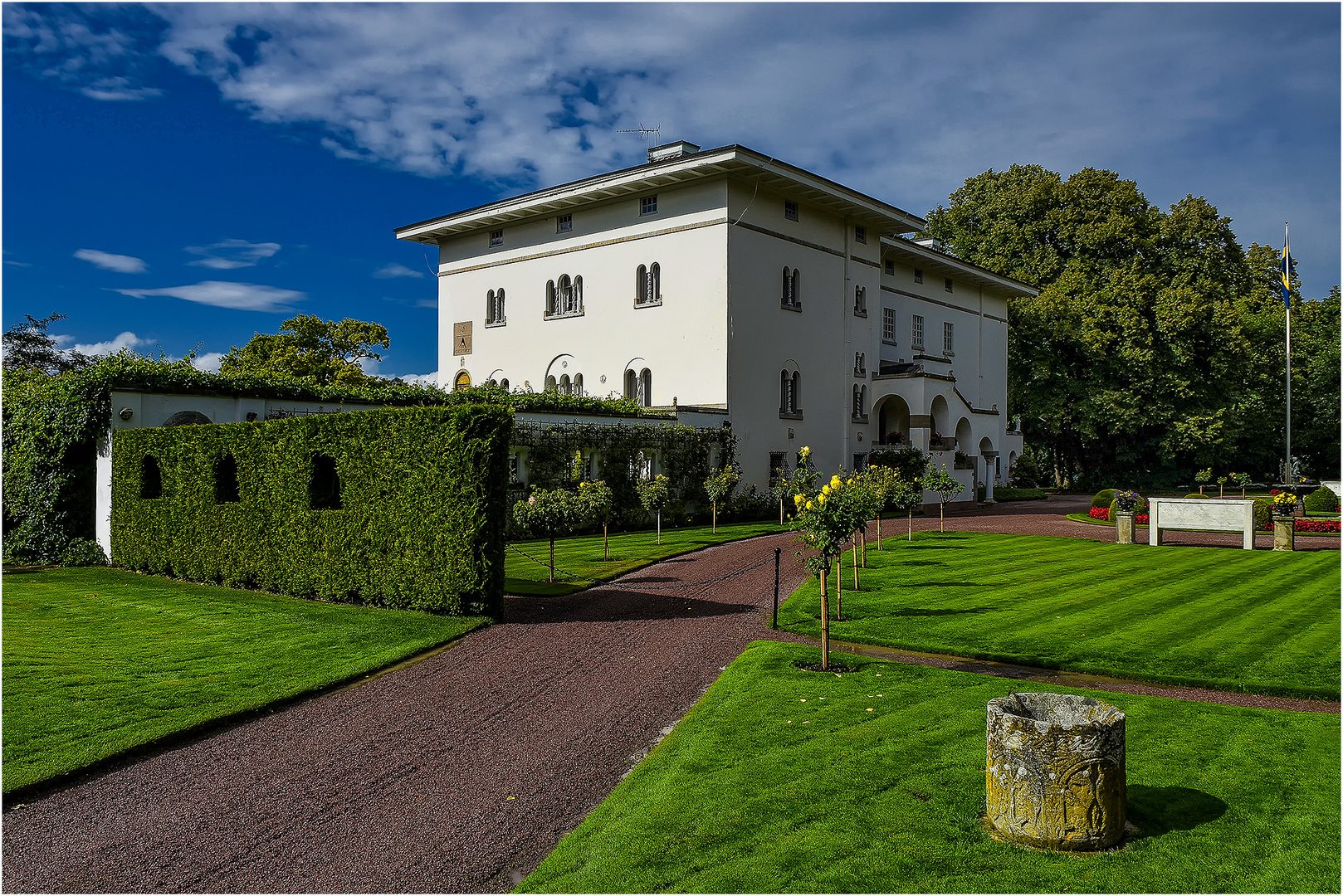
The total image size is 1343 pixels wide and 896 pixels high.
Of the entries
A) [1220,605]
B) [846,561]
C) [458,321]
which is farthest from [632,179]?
[1220,605]

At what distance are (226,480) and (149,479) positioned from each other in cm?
340

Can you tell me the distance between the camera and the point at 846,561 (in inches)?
715

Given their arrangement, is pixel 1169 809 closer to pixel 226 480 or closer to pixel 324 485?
pixel 324 485

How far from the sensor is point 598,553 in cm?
1972

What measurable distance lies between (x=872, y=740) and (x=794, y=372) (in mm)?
26646

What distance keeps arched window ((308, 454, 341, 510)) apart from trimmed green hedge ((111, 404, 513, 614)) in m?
0.02

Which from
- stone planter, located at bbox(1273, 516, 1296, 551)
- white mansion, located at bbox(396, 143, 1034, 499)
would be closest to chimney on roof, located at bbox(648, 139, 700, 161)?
white mansion, located at bbox(396, 143, 1034, 499)

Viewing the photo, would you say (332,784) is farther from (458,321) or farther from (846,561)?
(458,321)

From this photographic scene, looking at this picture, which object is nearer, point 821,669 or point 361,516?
point 821,669

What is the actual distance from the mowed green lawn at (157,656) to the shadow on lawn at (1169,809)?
7731 millimetres

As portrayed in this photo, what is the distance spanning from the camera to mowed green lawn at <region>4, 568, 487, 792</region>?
743 centimetres

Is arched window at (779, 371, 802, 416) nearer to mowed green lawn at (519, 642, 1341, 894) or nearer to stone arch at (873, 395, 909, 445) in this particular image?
stone arch at (873, 395, 909, 445)

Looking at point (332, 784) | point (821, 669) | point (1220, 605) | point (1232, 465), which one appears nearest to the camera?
point (332, 784)

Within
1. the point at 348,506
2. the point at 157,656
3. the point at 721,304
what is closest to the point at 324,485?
the point at 348,506
